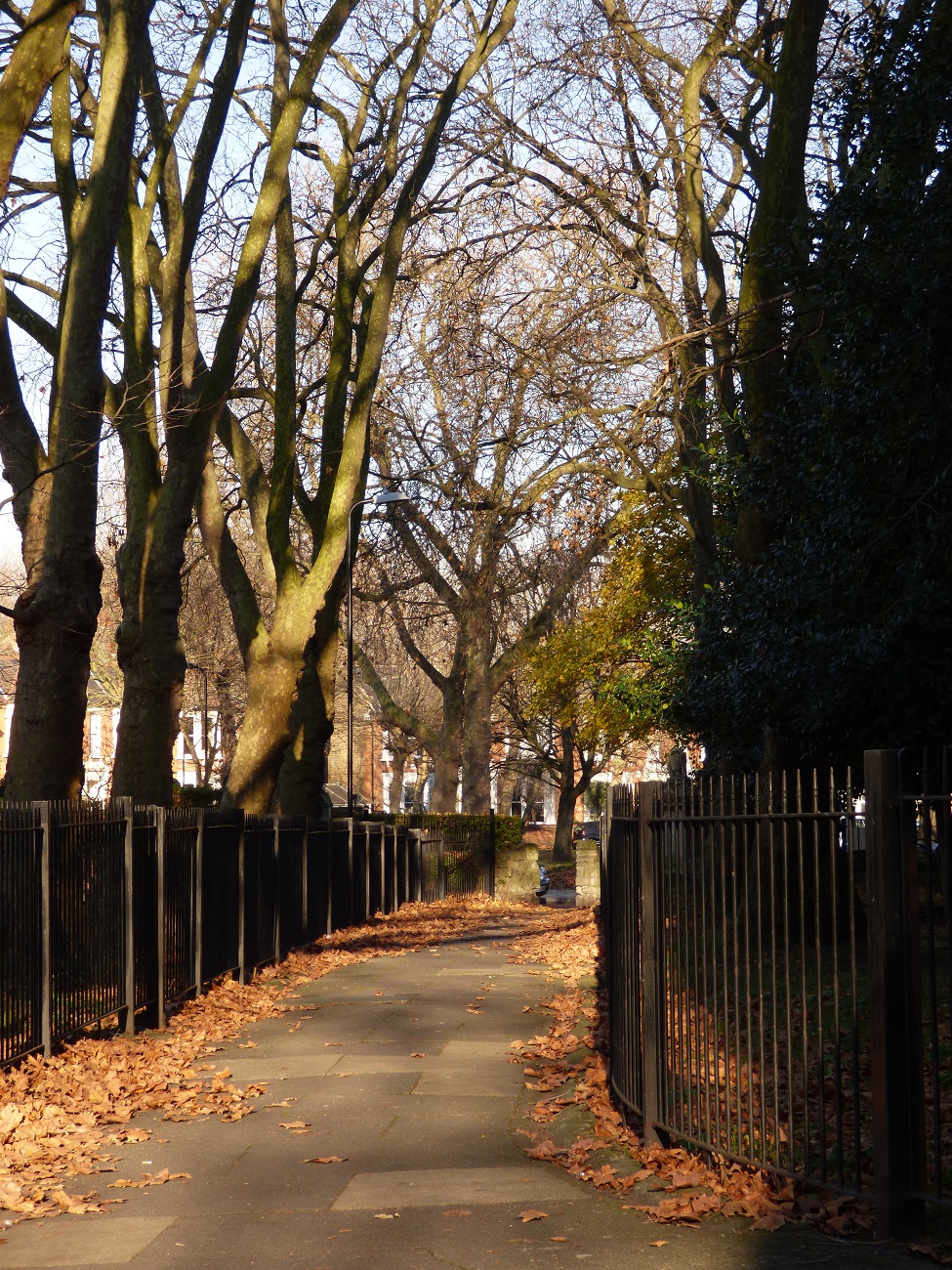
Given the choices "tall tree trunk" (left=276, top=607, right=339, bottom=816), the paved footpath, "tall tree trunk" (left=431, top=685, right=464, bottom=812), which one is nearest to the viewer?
the paved footpath

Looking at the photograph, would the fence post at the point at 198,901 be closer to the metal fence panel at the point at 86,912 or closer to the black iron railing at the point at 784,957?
the metal fence panel at the point at 86,912

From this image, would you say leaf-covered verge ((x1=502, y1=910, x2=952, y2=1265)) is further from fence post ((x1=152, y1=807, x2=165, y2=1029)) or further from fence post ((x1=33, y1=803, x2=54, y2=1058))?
fence post ((x1=33, y1=803, x2=54, y2=1058))

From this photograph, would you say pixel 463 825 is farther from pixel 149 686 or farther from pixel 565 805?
pixel 565 805

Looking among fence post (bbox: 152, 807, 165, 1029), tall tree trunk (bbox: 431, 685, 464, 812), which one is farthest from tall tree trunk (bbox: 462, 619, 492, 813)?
fence post (bbox: 152, 807, 165, 1029)

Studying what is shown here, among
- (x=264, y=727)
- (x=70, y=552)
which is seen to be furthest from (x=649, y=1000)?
(x=264, y=727)

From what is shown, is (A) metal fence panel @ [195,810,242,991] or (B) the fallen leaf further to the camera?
(A) metal fence panel @ [195,810,242,991]

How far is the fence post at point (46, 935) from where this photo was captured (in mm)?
9477

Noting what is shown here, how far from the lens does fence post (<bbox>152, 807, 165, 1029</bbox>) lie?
11727 mm

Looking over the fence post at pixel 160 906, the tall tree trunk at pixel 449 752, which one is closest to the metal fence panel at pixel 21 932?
the fence post at pixel 160 906

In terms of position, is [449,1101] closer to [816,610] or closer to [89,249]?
[816,610]

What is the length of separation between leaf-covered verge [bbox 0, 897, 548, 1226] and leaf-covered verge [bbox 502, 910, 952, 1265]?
77.4 inches

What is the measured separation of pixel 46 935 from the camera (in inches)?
376

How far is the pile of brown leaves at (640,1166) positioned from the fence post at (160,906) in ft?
9.48

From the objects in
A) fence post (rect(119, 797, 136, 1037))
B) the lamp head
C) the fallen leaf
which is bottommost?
the fallen leaf
